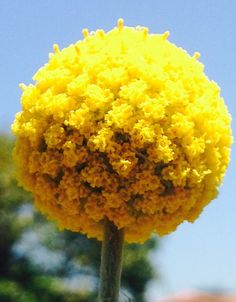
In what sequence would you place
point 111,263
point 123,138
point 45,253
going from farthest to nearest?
point 45,253
point 111,263
point 123,138

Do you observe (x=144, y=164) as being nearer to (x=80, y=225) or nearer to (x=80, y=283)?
(x=80, y=225)

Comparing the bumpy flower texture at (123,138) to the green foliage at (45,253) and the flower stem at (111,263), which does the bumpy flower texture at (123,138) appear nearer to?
the flower stem at (111,263)

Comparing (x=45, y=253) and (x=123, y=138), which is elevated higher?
(x=45, y=253)

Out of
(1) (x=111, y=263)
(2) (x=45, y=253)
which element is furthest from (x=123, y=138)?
(2) (x=45, y=253)

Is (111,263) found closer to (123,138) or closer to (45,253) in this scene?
(123,138)

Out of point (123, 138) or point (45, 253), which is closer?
point (123, 138)

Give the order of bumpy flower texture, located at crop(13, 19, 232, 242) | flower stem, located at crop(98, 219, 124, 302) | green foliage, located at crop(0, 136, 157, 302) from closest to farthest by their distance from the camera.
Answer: bumpy flower texture, located at crop(13, 19, 232, 242) < flower stem, located at crop(98, 219, 124, 302) < green foliage, located at crop(0, 136, 157, 302)

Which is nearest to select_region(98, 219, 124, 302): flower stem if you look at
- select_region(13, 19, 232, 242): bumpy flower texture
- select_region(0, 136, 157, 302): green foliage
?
select_region(13, 19, 232, 242): bumpy flower texture

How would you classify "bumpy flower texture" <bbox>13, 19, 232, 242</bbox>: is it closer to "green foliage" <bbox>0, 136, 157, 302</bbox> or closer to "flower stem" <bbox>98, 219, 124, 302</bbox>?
"flower stem" <bbox>98, 219, 124, 302</bbox>
